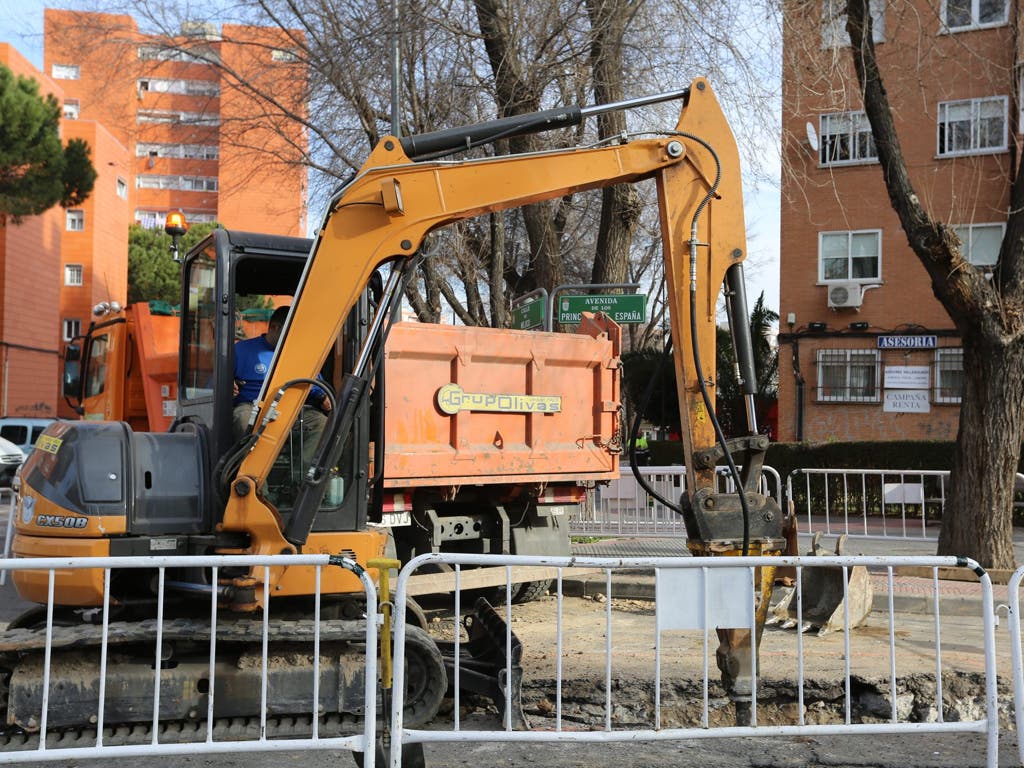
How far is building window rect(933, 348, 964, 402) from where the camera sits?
22906mm

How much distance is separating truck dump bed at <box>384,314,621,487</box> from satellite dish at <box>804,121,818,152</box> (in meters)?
14.1

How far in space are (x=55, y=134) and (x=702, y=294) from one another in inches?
1028

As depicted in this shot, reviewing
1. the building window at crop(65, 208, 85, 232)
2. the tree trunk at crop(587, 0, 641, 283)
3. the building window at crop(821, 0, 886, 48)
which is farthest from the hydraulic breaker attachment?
the building window at crop(65, 208, 85, 232)

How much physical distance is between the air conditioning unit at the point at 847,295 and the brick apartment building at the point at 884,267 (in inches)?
1.3

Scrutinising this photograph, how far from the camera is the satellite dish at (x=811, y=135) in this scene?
22.0 m

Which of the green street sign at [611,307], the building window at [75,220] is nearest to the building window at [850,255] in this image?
the green street sign at [611,307]

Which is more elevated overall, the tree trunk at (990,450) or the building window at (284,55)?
the building window at (284,55)

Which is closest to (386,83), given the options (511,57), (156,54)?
(511,57)

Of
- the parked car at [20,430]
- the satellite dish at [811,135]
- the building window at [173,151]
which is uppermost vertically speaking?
A: the building window at [173,151]

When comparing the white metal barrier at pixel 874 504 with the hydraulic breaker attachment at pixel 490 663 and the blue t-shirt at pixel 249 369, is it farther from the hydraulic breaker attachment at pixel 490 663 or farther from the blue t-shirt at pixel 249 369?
the blue t-shirt at pixel 249 369

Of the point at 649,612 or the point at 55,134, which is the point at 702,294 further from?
the point at 55,134

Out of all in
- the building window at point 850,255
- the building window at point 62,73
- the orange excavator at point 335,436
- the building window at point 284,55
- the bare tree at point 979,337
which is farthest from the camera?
the building window at point 62,73

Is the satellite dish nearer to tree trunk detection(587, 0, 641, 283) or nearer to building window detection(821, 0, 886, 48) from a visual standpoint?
tree trunk detection(587, 0, 641, 283)

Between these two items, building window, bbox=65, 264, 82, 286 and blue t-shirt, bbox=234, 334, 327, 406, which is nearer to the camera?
blue t-shirt, bbox=234, 334, 327, 406
